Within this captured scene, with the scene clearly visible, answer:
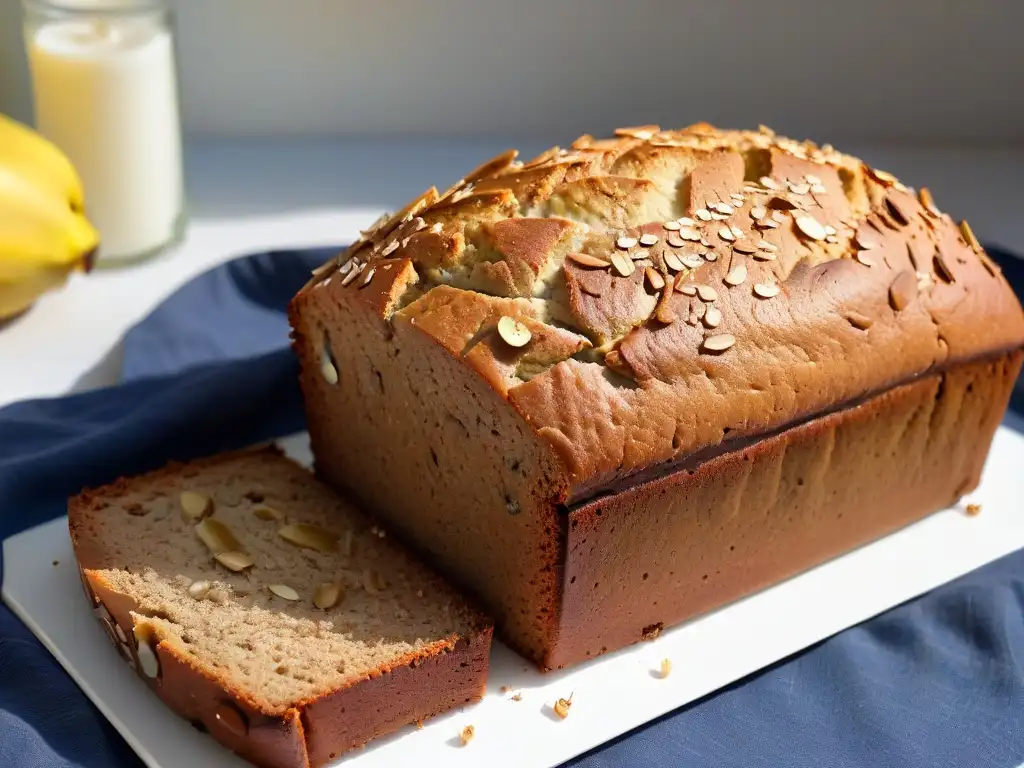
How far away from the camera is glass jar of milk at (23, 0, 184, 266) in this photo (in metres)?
2.99

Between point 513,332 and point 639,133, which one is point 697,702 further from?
point 639,133

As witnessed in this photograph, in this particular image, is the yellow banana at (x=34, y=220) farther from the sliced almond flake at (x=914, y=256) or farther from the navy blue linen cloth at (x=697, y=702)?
the sliced almond flake at (x=914, y=256)

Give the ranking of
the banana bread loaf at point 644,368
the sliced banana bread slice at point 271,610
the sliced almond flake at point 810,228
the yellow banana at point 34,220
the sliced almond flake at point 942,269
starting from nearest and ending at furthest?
1. the sliced banana bread slice at point 271,610
2. the banana bread loaf at point 644,368
3. the sliced almond flake at point 810,228
4. the sliced almond flake at point 942,269
5. the yellow banana at point 34,220

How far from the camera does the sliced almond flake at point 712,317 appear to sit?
1966 mm

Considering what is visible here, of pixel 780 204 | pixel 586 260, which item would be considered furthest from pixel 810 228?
pixel 586 260

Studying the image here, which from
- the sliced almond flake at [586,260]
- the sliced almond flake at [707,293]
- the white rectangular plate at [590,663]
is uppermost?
the sliced almond flake at [586,260]

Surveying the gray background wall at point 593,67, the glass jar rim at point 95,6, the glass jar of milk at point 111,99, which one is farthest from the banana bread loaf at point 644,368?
the gray background wall at point 593,67

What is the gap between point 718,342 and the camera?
195 cm

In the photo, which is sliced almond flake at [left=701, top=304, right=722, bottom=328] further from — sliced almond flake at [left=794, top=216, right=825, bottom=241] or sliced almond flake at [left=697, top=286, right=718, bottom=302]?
sliced almond flake at [left=794, top=216, right=825, bottom=241]

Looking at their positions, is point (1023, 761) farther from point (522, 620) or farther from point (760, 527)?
point (522, 620)

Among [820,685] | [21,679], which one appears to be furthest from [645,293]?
[21,679]

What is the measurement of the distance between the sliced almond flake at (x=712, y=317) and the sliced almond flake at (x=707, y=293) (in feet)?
0.04

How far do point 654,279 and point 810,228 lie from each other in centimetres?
36

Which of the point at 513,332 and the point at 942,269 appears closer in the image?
the point at 513,332
